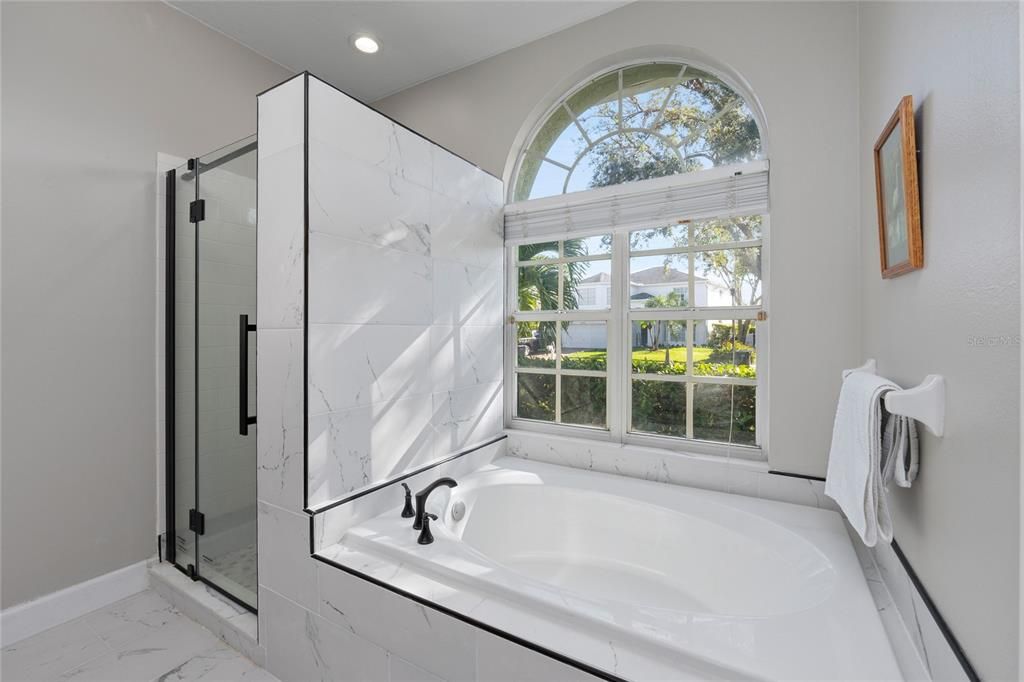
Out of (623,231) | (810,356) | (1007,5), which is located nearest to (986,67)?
(1007,5)

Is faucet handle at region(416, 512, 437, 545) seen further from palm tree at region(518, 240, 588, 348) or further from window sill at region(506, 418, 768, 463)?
palm tree at region(518, 240, 588, 348)

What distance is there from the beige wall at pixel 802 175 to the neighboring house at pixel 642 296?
0.92ft

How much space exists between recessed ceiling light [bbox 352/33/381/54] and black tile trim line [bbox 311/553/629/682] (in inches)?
97.3

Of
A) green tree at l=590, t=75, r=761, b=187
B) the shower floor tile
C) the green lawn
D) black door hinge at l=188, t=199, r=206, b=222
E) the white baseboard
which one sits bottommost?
the white baseboard

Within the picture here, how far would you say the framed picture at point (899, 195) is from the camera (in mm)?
1074

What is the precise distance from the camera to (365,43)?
240 cm

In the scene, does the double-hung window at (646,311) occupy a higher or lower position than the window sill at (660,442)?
higher

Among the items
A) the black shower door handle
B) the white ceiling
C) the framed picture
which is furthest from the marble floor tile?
the white ceiling

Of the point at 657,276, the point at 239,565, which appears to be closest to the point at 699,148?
the point at 657,276

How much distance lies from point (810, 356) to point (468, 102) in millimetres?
2258

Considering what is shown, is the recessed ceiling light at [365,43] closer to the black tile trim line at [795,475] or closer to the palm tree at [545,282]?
the palm tree at [545,282]

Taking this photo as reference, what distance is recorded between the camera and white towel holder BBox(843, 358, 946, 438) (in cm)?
94

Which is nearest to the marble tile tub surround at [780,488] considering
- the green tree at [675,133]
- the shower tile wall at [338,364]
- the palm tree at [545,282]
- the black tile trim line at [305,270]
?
the palm tree at [545,282]

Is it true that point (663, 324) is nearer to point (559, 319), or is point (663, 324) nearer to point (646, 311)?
point (646, 311)
